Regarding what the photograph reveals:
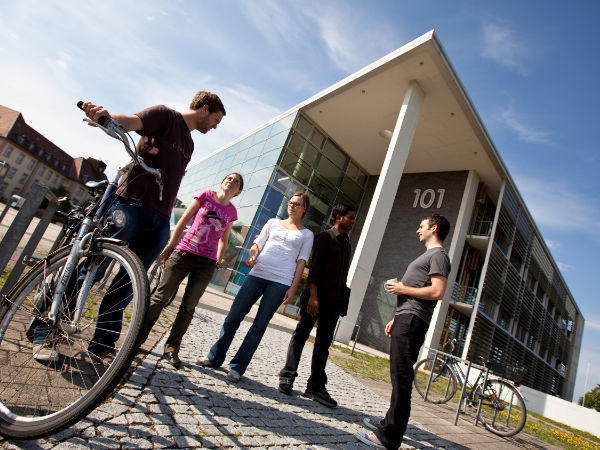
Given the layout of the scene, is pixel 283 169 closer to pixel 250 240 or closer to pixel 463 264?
pixel 250 240

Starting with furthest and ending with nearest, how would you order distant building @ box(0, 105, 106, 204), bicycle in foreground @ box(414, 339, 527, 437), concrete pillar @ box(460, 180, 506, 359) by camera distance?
distant building @ box(0, 105, 106, 204) < concrete pillar @ box(460, 180, 506, 359) < bicycle in foreground @ box(414, 339, 527, 437)

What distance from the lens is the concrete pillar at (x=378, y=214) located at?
12.0m

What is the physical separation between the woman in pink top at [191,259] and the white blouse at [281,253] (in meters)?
0.41

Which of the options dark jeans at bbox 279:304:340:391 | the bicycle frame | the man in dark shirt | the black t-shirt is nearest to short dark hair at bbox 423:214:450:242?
the man in dark shirt

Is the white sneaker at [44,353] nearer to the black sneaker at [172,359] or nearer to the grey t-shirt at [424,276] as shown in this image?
the black sneaker at [172,359]

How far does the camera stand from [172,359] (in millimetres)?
2850

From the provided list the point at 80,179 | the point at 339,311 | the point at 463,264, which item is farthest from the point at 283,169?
the point at 80,179

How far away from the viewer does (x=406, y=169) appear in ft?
65.7

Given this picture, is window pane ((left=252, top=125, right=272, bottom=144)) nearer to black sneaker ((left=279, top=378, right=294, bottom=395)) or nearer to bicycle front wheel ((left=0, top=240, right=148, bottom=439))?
black sneaker ((left=279, top=378, right=294, bottom=395))

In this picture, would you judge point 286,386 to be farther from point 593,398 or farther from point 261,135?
point 593,398

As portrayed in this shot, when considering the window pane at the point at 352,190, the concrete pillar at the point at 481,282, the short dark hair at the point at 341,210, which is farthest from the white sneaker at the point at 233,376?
the window pane at the point at 352,190

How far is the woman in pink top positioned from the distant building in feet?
185

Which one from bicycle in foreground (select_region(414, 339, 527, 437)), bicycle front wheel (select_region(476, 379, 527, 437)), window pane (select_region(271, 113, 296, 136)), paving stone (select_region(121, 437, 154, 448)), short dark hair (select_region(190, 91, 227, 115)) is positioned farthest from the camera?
window pane (select_region(271, 113, 296, 136))

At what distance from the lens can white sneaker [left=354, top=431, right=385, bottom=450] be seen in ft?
8.12
